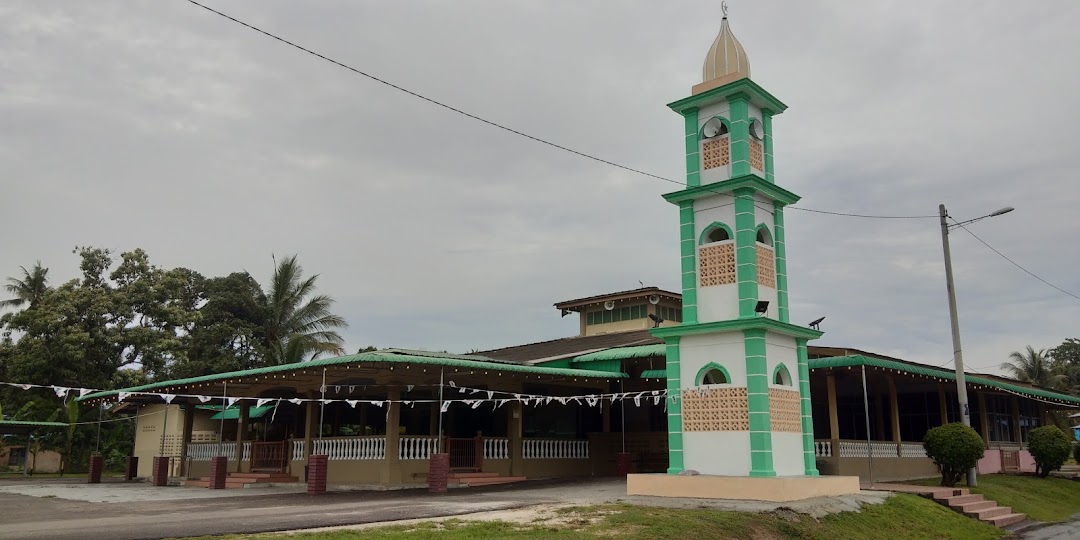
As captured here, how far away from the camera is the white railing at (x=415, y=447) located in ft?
69.8

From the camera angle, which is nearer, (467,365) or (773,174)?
Result: (773,174)

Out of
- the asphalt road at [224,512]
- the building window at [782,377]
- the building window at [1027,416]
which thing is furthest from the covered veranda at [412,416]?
the building window at [1027,416]

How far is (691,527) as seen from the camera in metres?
11.8

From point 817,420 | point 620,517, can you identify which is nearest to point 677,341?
point 620,517

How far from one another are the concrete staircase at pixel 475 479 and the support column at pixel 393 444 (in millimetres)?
1436

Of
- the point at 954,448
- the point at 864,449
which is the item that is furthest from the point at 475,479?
the point at 954,448

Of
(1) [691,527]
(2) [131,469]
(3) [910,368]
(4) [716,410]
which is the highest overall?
(3) [910,368]

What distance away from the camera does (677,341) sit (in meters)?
17.0

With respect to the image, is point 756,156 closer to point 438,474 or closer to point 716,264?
point 716,264

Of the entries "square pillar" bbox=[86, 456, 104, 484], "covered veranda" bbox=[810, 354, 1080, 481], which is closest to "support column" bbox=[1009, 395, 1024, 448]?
"covered veranda" bbox=[810, 354, 1080, 481]

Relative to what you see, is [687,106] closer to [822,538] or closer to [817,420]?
[822,538]

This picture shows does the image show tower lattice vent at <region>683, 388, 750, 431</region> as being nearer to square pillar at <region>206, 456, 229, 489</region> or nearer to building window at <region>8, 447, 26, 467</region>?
square pillar at <region>206, 456, 229, 489</region>

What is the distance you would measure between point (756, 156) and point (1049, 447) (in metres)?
17.3

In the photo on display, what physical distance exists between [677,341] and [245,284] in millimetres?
32196
